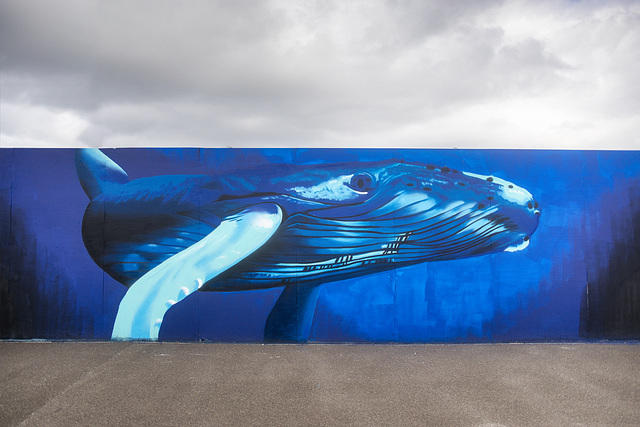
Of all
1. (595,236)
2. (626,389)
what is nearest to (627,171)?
(595,236)

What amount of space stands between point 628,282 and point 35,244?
9.33m

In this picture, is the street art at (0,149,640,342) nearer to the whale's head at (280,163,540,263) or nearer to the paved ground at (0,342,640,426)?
the whale's head at (280,163,540,263)

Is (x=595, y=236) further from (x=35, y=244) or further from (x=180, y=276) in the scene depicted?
(x=35, y=244)

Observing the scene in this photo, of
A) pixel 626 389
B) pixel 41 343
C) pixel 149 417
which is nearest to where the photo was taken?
pixel 149 417

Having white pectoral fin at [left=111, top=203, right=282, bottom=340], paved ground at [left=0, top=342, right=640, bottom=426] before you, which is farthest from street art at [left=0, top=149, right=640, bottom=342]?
paved ground at [left=0, top=342, right=640, bottom=426]

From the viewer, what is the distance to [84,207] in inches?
243

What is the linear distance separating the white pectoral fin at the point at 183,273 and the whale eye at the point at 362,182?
146 cm

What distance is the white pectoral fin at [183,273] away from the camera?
6070 mm

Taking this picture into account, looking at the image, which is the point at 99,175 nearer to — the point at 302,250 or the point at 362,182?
the point at 302,250

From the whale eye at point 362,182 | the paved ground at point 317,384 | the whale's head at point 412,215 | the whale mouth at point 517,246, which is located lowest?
the paved ground at point 317,384

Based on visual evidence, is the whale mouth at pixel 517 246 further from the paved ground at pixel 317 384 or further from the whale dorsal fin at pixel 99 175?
the whale dorsal fin at pixel 99 175

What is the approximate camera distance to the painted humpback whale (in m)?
6.09

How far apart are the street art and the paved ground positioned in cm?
41

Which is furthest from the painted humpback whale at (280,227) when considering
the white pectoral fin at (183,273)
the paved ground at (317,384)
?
the paved ground at (317,384)
